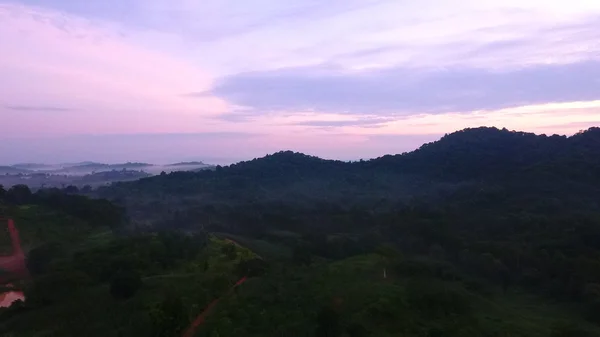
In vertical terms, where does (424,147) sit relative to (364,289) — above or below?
above

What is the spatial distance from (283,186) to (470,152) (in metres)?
42.1

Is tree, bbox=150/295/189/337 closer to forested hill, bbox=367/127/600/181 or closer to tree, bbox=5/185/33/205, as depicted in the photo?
tree, bbox=5/185/33/205

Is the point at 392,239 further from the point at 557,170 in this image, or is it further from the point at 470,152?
the point at 470,152

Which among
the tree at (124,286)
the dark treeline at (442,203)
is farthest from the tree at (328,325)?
the dark treeline at (442,203)

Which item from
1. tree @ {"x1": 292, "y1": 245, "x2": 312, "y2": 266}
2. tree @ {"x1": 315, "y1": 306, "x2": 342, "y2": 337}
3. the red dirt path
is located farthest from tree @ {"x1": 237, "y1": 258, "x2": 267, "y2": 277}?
tree @ {"x1": 315, "y1": 306, "x2": 342, "y2": 337}

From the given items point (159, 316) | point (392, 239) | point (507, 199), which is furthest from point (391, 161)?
point (159, 316)

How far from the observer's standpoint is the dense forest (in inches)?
976

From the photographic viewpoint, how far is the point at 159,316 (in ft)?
69.0

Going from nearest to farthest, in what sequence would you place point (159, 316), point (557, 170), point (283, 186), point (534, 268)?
1. point (159, 316)
2. point (534, 268)
3. point (557, 170)
4. point (283, 186)

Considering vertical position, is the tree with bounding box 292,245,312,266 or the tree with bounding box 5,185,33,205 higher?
the tree with bounding box 5,185,33,205

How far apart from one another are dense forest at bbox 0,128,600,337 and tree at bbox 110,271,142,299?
0.07m

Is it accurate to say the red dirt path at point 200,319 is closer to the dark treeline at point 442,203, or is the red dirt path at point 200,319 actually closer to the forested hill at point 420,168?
the dark treeline at point 442,203

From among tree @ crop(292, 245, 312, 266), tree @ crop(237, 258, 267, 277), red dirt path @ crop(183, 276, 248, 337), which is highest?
tree @ crop(237, 258, 267, 277)

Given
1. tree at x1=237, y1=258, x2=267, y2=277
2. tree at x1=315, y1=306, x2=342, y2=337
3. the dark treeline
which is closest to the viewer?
tree at x1=315, y1=306, x2=342, y2=337
